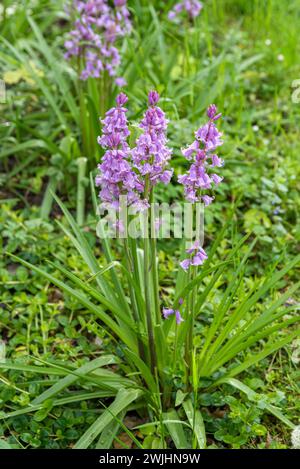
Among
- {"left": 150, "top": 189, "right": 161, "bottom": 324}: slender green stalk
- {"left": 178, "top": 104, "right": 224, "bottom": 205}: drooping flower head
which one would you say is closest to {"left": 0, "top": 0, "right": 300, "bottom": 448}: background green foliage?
{"left": 150, "top": 189, "right": 161, "bottom": 324}: slender green stalk

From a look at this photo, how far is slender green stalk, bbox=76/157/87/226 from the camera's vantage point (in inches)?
136

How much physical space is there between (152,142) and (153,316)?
840mm

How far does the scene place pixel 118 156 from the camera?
6.56 ft

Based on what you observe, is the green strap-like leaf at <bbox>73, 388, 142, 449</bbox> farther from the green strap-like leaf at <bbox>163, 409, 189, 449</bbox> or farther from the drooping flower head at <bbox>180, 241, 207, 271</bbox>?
the drooping flower head at <bbox>180, 241, 207, 271</bbox>

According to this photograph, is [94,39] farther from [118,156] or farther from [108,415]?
[108,415]

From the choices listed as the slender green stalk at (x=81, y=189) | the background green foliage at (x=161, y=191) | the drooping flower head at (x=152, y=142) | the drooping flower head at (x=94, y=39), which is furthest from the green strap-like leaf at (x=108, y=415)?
the drooping flower head at (x=94, y=39)

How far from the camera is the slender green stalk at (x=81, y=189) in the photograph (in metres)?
3.46

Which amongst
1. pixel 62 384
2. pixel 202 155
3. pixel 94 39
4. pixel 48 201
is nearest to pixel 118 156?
pixel 202 155

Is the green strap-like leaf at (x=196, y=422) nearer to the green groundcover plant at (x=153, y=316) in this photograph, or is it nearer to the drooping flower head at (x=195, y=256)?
the green groundcover plant at (x=153, y=316)

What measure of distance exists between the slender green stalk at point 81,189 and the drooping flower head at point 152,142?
148cm

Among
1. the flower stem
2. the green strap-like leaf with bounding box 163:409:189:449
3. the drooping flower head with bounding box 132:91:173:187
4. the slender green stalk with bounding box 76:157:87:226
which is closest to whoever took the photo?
the drooping flower head with bounding box 132:91:173:187

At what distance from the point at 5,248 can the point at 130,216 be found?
0.97 metres
